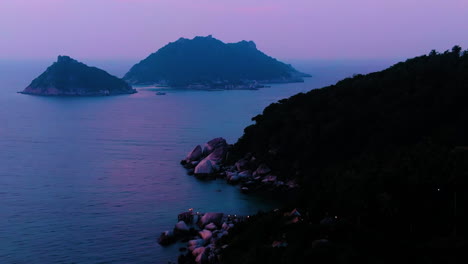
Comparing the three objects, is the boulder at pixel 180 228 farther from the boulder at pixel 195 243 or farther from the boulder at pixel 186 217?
the boulder at pixel 186 217

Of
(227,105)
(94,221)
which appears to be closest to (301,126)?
(94,221)

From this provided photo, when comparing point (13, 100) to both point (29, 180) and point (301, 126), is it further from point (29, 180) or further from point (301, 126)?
point (301, 126)

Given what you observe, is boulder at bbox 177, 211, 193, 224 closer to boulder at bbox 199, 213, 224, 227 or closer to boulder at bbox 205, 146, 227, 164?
boulder at bbox 199, 213, 224, 227

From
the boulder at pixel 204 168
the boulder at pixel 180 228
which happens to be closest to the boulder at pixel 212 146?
the boulder at pixel 204 168

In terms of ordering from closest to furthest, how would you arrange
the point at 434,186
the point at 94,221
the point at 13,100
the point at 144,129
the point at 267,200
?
1. the point at 434,186
2. the point at 94,221
3. the point at 267,200
4. the point at 144,129
5. the point at 13,100

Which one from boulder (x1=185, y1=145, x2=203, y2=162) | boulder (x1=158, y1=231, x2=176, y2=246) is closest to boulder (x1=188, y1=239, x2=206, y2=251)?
boulder (x1=158, y1=231, x2=176, y2=246)

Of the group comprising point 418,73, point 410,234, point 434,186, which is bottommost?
point 410,234
